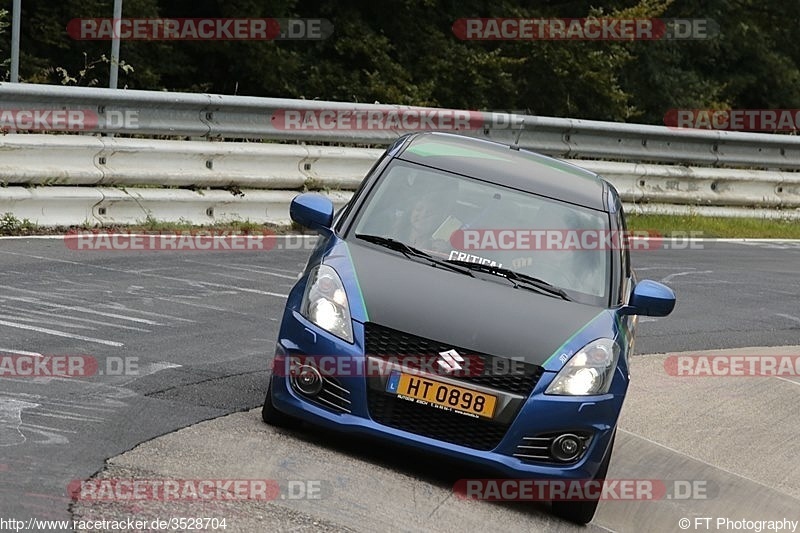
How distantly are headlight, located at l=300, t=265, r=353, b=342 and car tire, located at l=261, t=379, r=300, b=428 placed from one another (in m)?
0.45

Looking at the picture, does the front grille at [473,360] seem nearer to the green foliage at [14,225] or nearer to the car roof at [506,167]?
the car roof at [506,167]

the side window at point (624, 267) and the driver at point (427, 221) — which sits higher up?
the driver at point (427, 221)

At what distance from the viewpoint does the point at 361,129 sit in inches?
642

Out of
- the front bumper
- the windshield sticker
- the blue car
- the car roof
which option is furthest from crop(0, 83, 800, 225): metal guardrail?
the front bumper

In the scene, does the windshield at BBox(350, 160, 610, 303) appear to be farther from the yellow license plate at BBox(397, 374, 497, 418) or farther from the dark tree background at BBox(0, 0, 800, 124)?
the dark tree background at BBox(0, 0, 800, 124)

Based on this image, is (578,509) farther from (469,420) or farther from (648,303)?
(648,303)

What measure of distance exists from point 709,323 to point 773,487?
4785 mm

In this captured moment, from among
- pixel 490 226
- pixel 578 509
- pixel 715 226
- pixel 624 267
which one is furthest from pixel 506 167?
pixel 715 226

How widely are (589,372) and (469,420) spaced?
0.65m

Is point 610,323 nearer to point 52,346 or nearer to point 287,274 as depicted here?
point 52,346

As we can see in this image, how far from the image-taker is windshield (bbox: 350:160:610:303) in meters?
7.91

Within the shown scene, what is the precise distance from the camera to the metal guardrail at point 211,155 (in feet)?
42.5

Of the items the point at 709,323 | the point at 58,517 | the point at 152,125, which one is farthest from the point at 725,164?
the point at 58,517

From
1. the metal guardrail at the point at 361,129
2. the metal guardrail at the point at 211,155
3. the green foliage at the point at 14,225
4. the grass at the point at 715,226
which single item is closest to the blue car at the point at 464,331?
the green foliage at the point at 14,225
